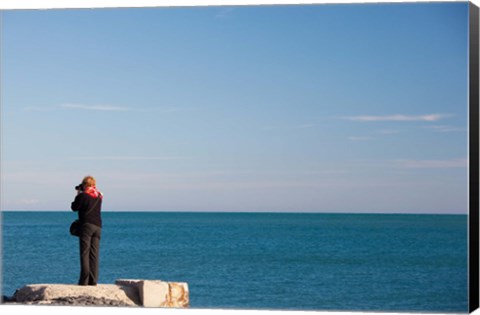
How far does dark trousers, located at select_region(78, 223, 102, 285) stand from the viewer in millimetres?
10969

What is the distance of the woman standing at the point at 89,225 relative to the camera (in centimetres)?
1089

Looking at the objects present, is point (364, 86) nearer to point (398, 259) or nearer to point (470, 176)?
point (398, 259)

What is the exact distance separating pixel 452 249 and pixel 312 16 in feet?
41.4

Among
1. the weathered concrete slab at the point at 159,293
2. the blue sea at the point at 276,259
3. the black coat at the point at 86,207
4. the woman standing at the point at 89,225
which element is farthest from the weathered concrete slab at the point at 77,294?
the blue sea at the point at 276,259

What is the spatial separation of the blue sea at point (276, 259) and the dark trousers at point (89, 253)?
18.9 meters

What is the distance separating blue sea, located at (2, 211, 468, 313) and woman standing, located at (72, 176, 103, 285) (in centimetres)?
1892

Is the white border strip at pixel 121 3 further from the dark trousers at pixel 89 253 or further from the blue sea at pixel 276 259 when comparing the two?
the blue sea at pixel 276 259

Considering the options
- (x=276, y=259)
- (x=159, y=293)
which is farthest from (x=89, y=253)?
(x=276, y=259)

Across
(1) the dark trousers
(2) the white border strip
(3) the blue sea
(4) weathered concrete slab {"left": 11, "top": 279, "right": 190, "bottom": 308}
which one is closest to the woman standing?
(1) the dark trousers

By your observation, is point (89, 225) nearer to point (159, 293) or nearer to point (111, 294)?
point (111, 294)

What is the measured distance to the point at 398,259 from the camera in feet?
162

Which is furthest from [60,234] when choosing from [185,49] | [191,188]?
[185,49]

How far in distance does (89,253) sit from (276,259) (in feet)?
132

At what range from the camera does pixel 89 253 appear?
1104 cm
